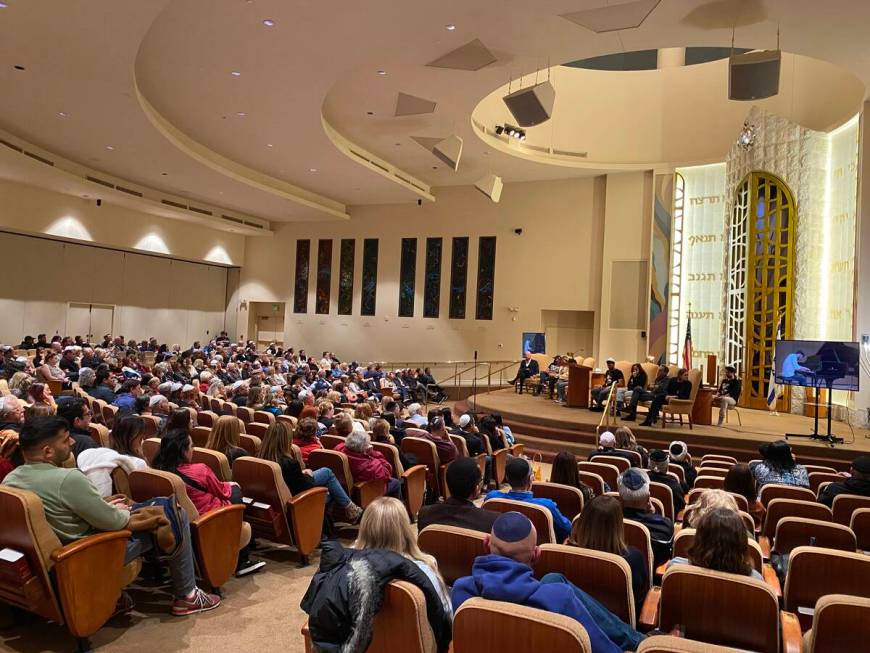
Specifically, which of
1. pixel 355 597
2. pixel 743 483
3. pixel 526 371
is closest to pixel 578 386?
pixel 526 371

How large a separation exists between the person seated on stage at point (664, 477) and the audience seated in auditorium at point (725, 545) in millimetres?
1859

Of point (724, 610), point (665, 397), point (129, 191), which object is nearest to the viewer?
point (724, 610)

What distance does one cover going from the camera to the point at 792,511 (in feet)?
11.7

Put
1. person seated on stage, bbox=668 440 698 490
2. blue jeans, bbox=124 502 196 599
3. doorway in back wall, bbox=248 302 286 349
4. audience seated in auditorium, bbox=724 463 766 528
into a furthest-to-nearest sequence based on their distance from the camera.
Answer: doorway in back wall, bbox=248 302 286 349 < person seated on stage, bbox=668 440 698 490 < audience seated in auditorium, bbox=724 463 766 528 < blue jeans, bbox=124 502 196 599

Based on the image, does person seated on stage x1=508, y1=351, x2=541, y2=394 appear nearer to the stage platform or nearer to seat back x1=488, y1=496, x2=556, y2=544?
the stage platform

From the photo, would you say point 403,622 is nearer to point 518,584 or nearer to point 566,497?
point 518,584

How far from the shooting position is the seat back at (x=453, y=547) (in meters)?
2.49

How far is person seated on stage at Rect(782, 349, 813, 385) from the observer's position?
8094 millimetres

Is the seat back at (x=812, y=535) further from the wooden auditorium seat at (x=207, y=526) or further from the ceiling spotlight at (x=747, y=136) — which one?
the ceiling spotlight at (x=747, y=136)

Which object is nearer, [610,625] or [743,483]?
[610,625]

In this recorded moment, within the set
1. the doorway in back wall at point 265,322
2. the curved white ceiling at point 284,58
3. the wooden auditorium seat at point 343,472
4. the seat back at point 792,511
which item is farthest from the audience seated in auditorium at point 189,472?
the doorway in back wall at point 265,322

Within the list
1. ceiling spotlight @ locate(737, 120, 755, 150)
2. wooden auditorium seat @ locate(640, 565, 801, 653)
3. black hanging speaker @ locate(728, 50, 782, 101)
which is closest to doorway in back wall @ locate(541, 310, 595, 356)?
ceiling spotlight @ locate(737, 120, 755, 150)

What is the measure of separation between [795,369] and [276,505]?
7.30m

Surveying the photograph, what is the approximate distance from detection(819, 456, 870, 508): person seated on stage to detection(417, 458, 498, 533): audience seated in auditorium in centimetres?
248
